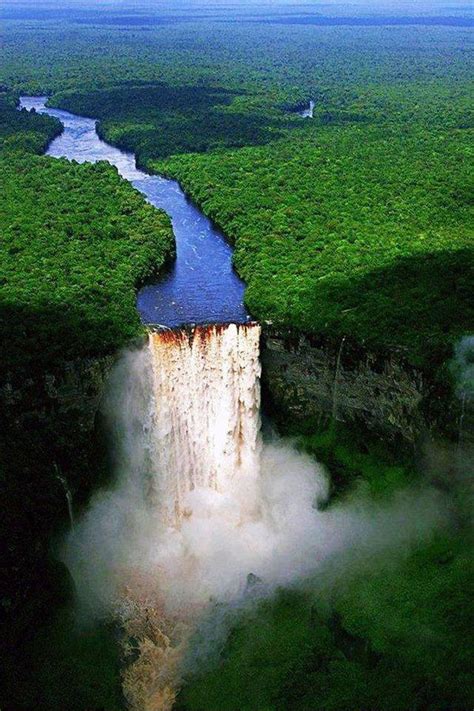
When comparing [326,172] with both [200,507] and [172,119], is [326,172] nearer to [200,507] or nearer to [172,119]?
[200,507]

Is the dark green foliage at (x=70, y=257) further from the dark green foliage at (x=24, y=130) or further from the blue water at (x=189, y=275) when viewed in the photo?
the dark green foliage at (x=24, y=130)

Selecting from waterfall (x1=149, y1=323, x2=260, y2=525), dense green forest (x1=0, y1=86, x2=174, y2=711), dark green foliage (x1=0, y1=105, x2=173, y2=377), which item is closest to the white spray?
waterfall (x1=149, y1=323, x2=260, y2=525)

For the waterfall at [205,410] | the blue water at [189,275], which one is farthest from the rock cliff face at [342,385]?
Result: the blue water at [189,275]

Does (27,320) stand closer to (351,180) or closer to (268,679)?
(268,679)

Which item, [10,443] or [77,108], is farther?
[77,108]

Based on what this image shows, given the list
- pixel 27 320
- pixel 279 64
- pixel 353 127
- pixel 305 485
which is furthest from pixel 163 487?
pixel 279 64

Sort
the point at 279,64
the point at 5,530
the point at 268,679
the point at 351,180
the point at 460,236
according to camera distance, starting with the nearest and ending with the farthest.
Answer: the point at 268,679, the point at 5,530, the point at 460,236, the point at 351,180, the point at 279,64

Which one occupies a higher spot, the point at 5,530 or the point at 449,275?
the point at 449,275
